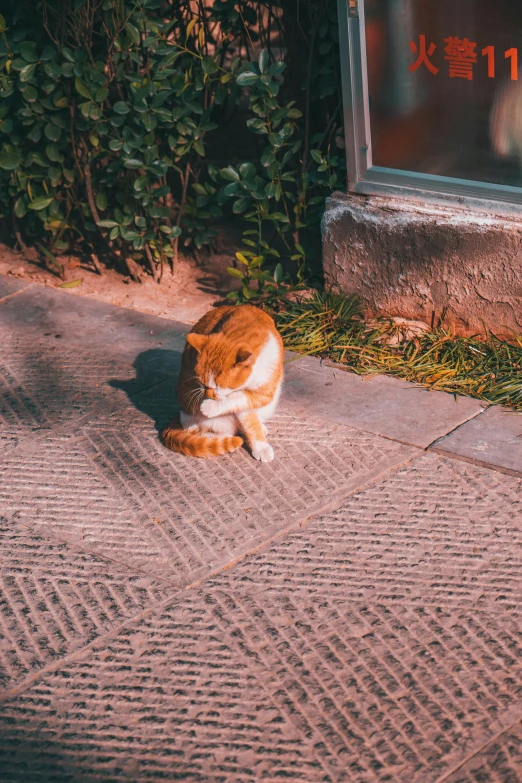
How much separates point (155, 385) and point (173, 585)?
1.61m

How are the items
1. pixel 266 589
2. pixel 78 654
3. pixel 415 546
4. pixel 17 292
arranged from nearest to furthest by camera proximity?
1. pixel 78 654
2. pixel 266 589
3. pixel 415 546
4. pixel 17 292

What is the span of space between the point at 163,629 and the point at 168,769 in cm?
59

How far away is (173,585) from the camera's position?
3.19 metres

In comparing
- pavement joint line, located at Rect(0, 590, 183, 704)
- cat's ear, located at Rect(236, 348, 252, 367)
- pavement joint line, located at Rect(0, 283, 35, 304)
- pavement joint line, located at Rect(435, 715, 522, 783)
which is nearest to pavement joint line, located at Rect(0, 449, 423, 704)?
Result: pavement joint line, located at Rect(0, 590, 183, 704)

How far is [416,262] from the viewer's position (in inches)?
190

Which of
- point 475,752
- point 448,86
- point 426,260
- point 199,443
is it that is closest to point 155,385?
point 199,443

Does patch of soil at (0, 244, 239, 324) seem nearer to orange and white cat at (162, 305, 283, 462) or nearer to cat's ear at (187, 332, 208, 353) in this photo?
orange and white cat at (162, 305, 283, 462)

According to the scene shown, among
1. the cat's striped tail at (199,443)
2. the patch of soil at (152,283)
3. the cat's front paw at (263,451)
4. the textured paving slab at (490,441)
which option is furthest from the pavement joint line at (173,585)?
the patch of soil at (152,283)

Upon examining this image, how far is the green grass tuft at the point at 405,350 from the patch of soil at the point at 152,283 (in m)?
0.66

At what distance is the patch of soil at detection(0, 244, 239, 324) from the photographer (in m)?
5.61

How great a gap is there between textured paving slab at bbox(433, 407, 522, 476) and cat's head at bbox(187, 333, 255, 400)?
3.09 feet

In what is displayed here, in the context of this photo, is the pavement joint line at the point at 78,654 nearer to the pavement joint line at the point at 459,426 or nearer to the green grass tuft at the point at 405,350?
the pavement joint line at the point at 459,426

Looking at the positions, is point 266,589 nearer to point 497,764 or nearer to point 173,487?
point 173,487

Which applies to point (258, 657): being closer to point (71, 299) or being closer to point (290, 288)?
point (290, 288)
